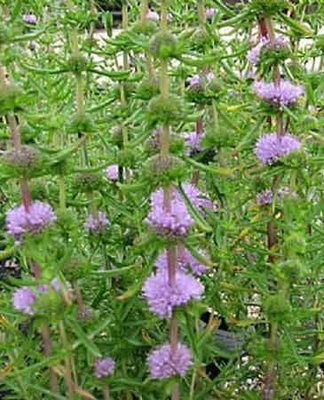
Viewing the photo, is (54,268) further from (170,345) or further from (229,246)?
(229,246)

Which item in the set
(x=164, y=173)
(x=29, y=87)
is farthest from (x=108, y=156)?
(x=164, y=173)

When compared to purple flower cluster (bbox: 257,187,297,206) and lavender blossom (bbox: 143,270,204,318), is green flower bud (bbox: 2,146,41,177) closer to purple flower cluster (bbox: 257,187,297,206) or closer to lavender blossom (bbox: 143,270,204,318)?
lavender blossom (bbox: 143,270,204,318)

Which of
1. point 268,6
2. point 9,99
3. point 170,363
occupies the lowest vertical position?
point 170,363

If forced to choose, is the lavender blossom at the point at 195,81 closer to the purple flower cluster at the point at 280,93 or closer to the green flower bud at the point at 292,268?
the purple flower cluster at the point at 280,93

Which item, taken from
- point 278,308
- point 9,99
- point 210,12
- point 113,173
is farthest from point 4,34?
point 210,12

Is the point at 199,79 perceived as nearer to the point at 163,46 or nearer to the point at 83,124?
the point at 83,124

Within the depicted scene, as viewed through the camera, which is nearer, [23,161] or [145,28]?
[23,161]

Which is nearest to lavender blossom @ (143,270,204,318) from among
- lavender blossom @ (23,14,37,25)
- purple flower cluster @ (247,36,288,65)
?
purple flower cluster @ (247,36,288,65)

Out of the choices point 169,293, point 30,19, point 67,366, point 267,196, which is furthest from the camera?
point 30,19
